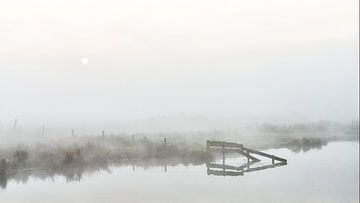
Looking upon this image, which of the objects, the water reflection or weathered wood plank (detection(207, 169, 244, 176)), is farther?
weathered wood plank (detection(207, 169, 244, 176))

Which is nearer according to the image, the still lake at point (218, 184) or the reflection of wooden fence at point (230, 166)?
the still lake at point (218, 184)

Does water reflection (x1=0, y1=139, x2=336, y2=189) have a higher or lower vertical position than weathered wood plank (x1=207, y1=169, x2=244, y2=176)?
higher

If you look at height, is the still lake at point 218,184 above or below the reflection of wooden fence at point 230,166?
below

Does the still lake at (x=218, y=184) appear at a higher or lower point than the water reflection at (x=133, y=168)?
lower

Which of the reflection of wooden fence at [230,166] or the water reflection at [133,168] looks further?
the reflection of wooden fence at [230,166]

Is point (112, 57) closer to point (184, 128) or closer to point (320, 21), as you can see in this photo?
point (184, 128)

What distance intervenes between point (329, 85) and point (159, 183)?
2.45 ft

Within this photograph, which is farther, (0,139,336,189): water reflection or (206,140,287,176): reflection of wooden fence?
(206,140,287,176): reflection of wooden fence

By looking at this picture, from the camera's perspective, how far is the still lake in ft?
5.36

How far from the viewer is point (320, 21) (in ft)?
6.54

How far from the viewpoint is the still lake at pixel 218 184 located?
64.4 inches

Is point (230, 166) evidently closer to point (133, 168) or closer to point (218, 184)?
point (218, 184)

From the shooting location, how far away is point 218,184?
1833mm

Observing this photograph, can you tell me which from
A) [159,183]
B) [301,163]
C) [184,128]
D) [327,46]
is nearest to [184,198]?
[159,183]
